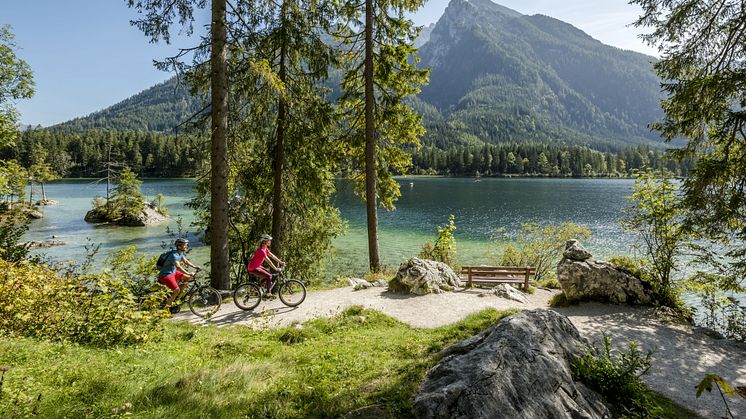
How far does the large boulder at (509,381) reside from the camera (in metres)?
4.11

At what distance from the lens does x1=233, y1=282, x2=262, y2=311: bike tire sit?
10648 mm

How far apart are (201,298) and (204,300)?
0.11 m

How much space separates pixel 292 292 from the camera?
447 inches

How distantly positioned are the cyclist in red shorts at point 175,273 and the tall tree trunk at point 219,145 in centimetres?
Answer: 132

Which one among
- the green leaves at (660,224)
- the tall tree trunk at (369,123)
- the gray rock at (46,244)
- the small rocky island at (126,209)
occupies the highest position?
the tall tree trunk at (369,123)

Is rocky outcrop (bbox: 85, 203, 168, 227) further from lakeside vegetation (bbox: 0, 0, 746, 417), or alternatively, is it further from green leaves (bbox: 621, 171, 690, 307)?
green leaves (bbox: 621, 171, 690, 307)

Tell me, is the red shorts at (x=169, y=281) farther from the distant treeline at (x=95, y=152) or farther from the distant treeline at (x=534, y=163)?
the distant treeline at (x=534, y=163)

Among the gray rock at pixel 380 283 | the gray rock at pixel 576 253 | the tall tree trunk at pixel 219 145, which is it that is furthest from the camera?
the gray rock at pixel 380 283

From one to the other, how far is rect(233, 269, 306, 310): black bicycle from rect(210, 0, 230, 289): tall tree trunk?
127 cm

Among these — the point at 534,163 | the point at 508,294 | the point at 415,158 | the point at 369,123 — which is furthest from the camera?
the point at 415,158

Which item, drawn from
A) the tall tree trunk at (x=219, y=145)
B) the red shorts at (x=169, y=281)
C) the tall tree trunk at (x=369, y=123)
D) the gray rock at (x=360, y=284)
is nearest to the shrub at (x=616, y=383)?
the gray rock at (x=360, y=284)

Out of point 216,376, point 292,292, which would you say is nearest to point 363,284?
point 292,292

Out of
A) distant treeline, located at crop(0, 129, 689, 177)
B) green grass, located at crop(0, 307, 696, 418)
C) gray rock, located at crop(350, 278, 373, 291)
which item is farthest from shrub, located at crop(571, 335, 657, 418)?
distant treeline, located at crop(0, 129, 689, 177)

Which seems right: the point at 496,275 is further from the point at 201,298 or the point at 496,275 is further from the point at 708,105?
the point at 201,298
